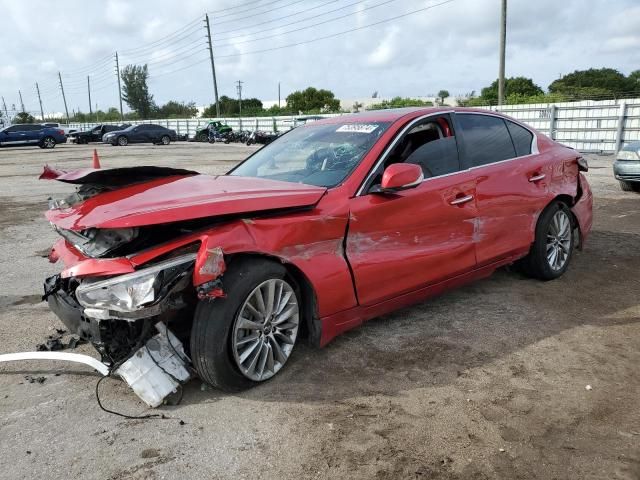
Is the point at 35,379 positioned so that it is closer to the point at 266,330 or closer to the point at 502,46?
the point at 266,330

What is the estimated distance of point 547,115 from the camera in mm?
21125

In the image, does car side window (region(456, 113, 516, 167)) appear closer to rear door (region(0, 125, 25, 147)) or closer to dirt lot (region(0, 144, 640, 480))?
dirt lot (region(0, 144, 640, 480))

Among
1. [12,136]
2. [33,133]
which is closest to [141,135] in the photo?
[33,133]

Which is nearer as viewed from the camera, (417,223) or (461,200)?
(417,223)

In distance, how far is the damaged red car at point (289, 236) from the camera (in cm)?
289

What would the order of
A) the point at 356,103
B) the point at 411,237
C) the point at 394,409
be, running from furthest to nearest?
the point at 356,103
the point at 411,237
the point at 394,409

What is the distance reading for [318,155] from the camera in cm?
405

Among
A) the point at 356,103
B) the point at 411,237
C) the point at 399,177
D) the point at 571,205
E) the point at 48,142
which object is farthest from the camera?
the point at 356,103

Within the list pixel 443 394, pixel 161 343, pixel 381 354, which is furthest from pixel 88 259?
pixel 443 394

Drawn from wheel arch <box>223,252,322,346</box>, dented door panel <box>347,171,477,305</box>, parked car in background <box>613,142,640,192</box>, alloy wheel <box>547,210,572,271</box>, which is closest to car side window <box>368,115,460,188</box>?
dented door panel <box>347,171,477,305</box>

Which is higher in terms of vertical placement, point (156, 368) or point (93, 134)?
point (156, 368)

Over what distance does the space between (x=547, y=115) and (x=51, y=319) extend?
68.2 feet

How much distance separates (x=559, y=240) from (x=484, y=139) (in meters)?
1.38

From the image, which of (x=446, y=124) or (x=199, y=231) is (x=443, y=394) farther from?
(x=446, y=124)
